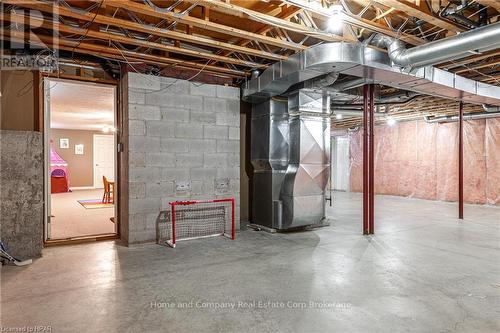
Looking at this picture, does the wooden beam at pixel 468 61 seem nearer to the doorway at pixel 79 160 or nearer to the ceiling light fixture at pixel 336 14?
the ceiling light fixture at pixel 336 14

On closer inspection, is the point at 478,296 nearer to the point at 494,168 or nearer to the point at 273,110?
the point at 273,110

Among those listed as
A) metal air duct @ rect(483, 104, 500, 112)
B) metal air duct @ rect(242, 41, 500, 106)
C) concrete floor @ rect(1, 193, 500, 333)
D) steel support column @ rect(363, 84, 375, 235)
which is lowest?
concrete floor @ rect(1, 193, 500, 333)

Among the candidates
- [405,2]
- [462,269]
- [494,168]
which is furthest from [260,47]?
[494,168]

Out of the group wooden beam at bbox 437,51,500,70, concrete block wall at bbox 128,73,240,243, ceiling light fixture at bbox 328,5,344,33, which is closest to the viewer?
ceiling light fixture at bbox 328,5,344,33

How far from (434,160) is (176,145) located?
25.7 ft

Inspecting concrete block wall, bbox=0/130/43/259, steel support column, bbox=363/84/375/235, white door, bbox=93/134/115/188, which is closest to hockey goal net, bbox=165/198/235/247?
concrete block wall, bbox=0/130/43/259

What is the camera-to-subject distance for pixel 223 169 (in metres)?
4.93

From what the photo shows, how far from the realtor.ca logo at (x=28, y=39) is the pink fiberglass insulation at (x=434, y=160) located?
9.35 metres

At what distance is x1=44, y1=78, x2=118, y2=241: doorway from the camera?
14.5ft

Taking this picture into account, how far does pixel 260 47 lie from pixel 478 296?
11.4 feet

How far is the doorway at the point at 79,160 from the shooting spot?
4426 millimetres

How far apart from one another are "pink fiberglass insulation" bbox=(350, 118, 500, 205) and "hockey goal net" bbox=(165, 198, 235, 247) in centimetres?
687

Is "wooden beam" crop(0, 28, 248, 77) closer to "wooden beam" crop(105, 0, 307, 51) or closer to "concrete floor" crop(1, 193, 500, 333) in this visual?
"wooden beam" crop(105, 0, 307, 51)

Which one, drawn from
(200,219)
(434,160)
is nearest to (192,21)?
(200,219)
